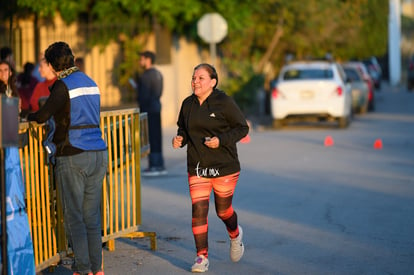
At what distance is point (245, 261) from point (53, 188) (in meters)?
1.80

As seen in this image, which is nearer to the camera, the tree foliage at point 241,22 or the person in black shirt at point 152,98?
the person in black shirt at point 152,98

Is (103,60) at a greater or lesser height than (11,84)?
greater

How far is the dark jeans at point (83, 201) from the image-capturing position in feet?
23.2

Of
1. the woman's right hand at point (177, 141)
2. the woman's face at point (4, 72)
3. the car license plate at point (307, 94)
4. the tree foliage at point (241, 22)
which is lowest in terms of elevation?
the car license plate at point (307, 94)

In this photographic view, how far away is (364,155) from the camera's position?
16.7 meters

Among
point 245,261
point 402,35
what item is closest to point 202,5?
point 245,261

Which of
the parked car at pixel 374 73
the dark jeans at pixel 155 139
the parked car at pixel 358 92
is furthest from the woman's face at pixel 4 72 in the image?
the parked car at pixel 374 73

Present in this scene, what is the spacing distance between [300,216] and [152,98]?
179 inches

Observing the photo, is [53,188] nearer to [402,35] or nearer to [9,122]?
[9,122]

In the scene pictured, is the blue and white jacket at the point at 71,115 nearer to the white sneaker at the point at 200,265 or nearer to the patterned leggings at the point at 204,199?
the patterned leggings at the point at 204,199

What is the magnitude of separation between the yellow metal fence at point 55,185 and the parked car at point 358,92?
64.4 ft

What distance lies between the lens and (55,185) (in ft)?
24.8

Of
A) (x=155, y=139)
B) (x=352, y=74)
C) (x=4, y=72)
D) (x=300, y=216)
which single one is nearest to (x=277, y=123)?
(x=352, y=74)

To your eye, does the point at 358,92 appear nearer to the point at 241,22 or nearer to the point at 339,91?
the point at 241,22
